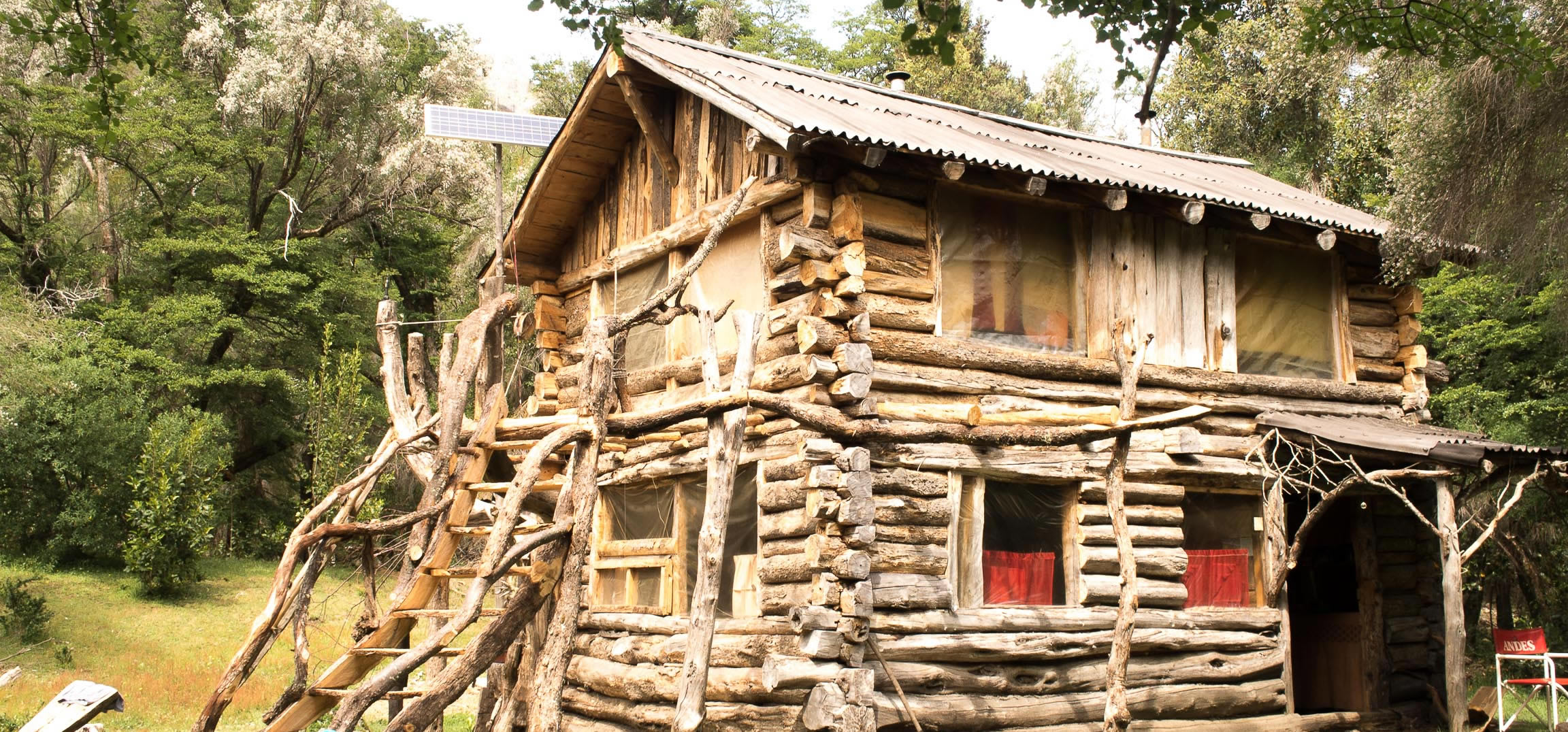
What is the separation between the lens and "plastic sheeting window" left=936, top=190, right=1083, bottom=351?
1134cm

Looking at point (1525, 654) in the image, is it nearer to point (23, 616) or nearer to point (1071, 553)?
point (1071, 553)

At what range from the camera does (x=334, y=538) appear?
9586 millimetres

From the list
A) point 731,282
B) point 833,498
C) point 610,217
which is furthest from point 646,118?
point 833,498

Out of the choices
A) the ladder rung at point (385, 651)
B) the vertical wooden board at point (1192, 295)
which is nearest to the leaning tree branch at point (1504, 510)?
the vertical wooden board at point (1192, 295)

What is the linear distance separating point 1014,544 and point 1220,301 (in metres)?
3.86

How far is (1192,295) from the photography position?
41.8ft

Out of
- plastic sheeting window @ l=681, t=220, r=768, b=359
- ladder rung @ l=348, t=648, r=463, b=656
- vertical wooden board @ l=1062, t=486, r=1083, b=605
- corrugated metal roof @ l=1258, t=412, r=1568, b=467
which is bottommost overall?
ladder rung @ l=348, t=648, r=463, b=656

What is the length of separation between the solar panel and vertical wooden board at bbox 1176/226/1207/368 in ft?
23.2

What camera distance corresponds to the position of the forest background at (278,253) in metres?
21.1

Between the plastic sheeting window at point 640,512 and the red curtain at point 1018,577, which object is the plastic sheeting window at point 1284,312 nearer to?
the red curtain at point 1018,577

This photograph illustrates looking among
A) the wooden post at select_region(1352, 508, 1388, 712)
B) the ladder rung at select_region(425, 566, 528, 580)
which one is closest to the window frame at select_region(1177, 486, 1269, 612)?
the wooden post at select_region(1352, 508, 1388, 712)

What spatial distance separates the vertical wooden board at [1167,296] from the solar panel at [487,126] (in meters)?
6.79

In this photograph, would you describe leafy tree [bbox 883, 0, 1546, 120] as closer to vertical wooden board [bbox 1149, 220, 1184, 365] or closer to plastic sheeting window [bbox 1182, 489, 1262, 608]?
vertical wooden board [bbox 1149, 220, 1184, 365]

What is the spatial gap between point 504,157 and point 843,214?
3017 centimetres
